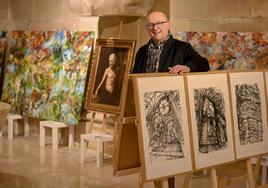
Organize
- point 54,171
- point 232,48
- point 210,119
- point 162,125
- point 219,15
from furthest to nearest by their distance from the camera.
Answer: point 219,15, point 54,171, point 232,48, point 210,119, point 162,125

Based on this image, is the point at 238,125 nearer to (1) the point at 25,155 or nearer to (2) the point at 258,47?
(2) the point at 258,47

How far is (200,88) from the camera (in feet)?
12.4

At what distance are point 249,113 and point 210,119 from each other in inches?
20.9

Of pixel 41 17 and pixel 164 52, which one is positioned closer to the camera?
pixel 164 52

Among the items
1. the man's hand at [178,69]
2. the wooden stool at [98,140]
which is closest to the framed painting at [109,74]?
the wooden stool at [98,140]

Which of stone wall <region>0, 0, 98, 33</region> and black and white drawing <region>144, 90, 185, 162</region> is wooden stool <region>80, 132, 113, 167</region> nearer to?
stone wall <region>0, 0, 98, 33</region>

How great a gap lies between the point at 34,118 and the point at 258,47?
12.7 feet

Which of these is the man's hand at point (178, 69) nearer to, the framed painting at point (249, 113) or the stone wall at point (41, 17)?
the framed painting at point (249, 113)

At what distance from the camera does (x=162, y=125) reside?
3.49 metres

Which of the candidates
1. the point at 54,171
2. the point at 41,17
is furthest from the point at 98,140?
the point at 41,17

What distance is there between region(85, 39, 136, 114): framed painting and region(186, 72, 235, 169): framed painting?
8.06 ft

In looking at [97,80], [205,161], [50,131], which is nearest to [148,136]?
[205,161]

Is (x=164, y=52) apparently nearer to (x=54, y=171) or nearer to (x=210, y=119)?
(x=210, y=119)

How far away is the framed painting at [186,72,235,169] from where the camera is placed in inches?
146
